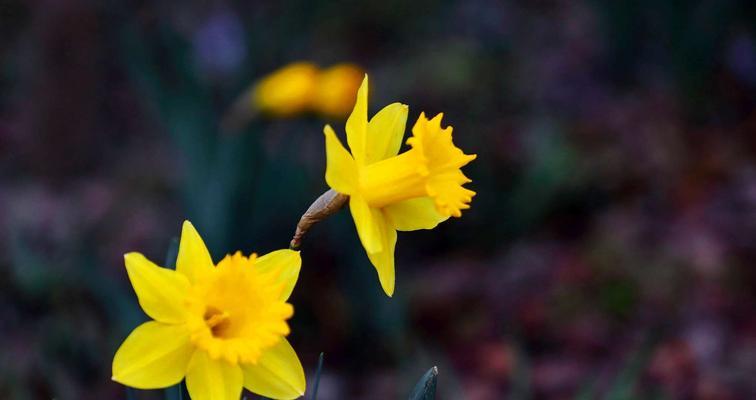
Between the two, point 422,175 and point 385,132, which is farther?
point 385,132

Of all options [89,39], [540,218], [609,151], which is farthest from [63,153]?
[609,151]

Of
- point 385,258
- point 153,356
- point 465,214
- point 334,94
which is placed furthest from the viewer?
point 465,214

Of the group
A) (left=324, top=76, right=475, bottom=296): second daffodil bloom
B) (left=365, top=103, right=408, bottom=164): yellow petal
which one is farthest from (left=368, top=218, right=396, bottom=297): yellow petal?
(left=365, top=103, right=408, bottom=164): yellow petal

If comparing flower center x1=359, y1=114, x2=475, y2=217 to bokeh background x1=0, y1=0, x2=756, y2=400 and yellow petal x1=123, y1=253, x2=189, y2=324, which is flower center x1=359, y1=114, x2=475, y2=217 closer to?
yellow petal x1=123, y1=253, x2=189, y2=324

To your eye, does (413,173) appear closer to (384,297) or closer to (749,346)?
(384,297)

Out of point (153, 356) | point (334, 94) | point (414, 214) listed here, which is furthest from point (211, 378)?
point (334, 94)

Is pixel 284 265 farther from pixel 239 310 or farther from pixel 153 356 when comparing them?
pixel 153 356

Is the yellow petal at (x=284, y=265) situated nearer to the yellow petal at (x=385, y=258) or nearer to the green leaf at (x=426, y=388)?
the yellow petal at (x=385, y=258)
